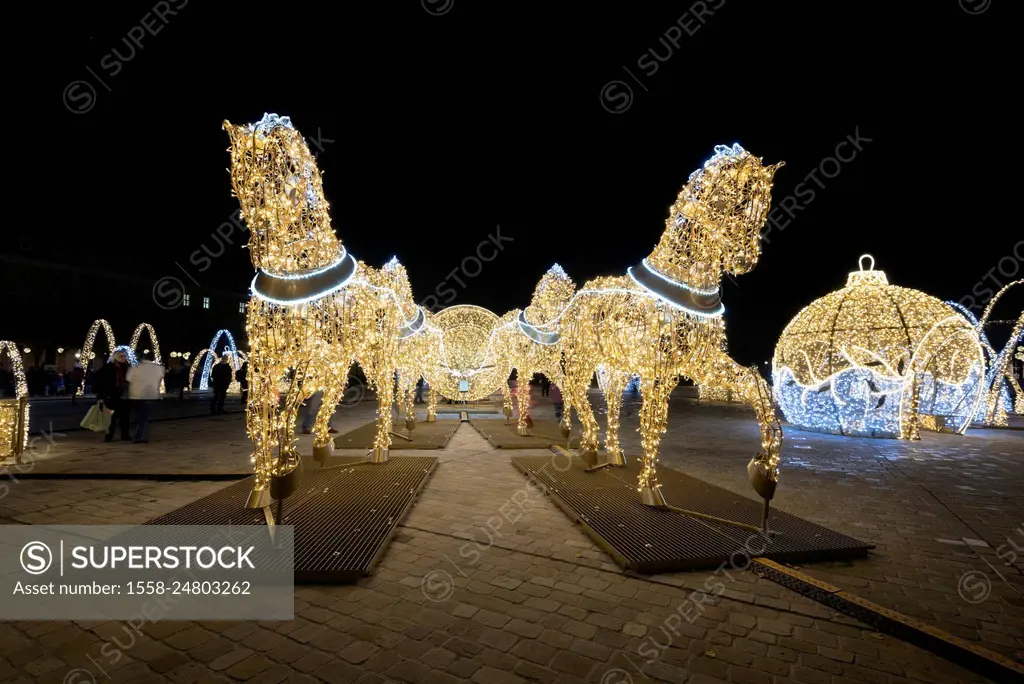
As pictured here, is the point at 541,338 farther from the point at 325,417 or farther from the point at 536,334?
the point at 325,417

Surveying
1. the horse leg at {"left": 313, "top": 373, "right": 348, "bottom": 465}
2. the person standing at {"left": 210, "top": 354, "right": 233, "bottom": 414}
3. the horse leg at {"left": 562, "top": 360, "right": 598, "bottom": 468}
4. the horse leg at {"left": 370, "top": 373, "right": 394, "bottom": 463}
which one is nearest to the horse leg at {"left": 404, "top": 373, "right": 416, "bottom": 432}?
the horse leg at {"left": 370, "top": 373, "right": 394, "bottom": 463}

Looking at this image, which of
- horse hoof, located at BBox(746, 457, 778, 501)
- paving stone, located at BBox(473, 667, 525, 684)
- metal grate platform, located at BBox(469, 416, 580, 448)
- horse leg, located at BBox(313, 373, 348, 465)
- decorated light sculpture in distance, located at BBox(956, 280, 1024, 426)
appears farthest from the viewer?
decorated light sculpture in distance, located at BBox(956, 280, 1024, 426)

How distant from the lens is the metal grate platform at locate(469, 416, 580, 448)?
A: 8.44 metres

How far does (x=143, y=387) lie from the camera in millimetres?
7906

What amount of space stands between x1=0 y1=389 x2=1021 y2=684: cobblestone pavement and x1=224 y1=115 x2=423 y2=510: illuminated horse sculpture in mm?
1163

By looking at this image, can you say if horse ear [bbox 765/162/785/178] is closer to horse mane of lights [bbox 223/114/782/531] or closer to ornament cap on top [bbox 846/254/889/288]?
horse mane of lights [bbox 223/114/782/531]

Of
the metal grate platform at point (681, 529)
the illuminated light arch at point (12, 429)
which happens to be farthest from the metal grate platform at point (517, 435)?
the illuminated light arch at point (12, 429)

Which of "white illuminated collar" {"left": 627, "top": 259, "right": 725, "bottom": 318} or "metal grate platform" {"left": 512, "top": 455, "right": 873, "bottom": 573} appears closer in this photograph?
"metal grate platform" {"left": 512, "top": 455, "right": 873, "bottom": 573}

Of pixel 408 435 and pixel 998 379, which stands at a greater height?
pixel 998 379

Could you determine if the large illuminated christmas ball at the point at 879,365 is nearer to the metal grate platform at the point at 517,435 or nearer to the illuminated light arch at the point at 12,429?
the metal grate platform at the point at 517,435

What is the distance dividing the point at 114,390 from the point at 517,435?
691cm

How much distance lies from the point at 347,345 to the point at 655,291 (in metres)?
3.04

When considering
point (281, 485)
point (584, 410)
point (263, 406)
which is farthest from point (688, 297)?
point (263, 406)

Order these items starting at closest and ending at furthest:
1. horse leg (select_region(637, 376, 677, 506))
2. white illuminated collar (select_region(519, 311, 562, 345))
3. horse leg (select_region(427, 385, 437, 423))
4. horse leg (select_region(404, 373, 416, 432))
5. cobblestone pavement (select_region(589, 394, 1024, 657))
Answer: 1. cobblestone pavement (select_region(589, 394, 1024, 657))
2. horse leg (select_region(637, 376, 677, 506))
3. white illuminated collar (select_region(519, 311, 562, 345))
4. horse leg (select_region(404, 373, 416, 432))
5. horse leg (select_region(427, 385, 437, 423))
